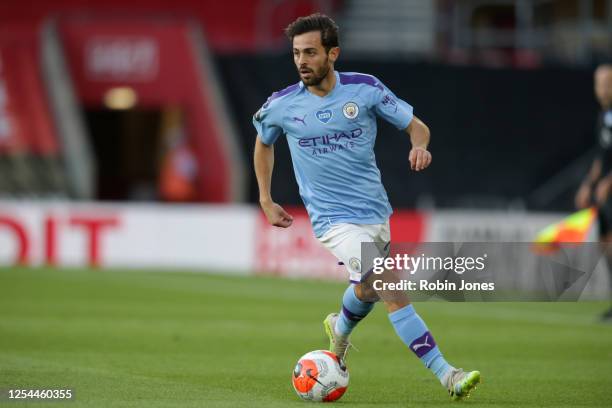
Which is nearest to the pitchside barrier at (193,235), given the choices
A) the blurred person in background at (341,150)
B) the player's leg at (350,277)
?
the player's leg at (350,277)

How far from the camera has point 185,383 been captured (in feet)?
29.9

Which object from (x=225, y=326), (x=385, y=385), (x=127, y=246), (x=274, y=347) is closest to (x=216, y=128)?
(x=127, y=246)

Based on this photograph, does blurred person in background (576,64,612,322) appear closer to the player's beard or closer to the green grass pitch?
the green grass pitch

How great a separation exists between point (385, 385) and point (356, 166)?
5.55ft

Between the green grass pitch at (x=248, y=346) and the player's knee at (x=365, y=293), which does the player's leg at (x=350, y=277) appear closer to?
the player's knee at (x=365, y=293)

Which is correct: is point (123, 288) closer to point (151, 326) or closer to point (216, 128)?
point (151, 326)

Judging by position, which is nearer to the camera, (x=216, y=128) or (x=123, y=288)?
(x=123, y=288)

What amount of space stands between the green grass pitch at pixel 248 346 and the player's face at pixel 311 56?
6.77 feet

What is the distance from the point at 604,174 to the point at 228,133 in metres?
12.7

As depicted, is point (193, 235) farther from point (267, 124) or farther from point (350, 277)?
point (350, 277)

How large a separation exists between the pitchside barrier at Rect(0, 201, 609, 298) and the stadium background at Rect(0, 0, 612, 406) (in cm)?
3

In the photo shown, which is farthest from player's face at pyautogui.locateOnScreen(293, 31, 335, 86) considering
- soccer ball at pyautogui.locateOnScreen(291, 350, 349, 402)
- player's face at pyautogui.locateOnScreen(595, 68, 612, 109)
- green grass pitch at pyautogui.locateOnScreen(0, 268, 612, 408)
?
player's face at pyautogui.locateOnScreen(595, 68, 612, 109)

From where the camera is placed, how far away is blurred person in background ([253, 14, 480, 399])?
8383 millimetres

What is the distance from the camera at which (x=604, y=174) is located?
1467cm
